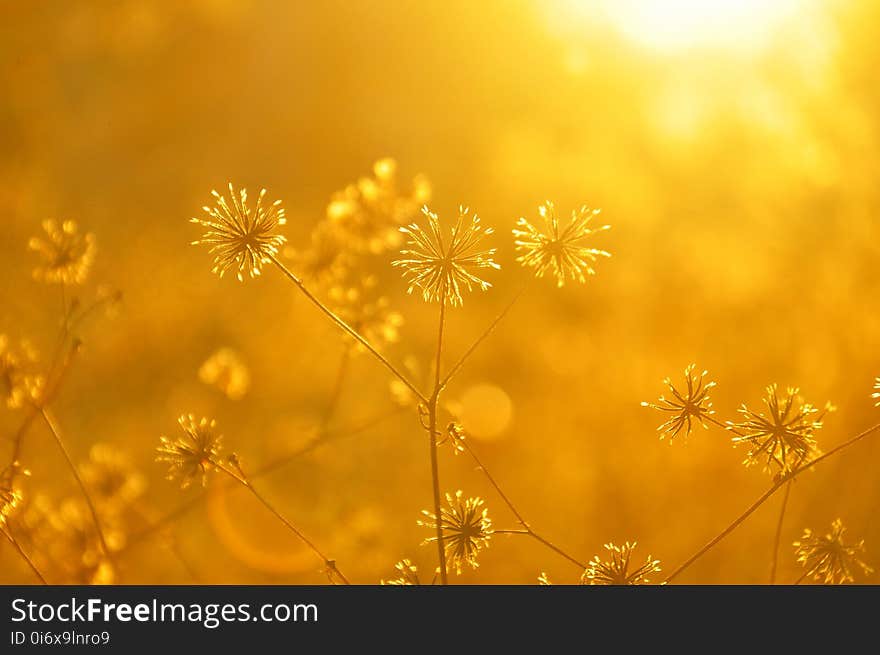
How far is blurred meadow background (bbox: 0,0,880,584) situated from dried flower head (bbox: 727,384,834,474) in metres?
1.27

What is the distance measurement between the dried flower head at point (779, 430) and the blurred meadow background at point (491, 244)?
1272mm

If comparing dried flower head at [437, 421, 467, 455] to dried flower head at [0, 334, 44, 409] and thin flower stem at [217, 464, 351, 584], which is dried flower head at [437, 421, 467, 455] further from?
dried flower head at [0, 334, 44, 409]

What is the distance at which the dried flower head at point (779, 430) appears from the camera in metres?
0.87

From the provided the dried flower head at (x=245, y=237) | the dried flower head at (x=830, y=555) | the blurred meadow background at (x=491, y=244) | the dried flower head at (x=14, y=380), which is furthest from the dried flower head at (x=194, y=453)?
the blurred meadow background at (x=491, y=244)

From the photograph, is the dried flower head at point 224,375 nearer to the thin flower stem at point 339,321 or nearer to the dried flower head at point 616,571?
the thin flower stem at point 339,321

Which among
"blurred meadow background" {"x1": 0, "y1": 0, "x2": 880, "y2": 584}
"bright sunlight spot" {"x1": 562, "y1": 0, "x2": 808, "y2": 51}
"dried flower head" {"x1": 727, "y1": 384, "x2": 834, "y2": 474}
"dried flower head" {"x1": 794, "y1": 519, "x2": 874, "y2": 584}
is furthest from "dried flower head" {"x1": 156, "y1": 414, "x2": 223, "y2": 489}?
"bright sunlight spot" {"x1": 562, "y1": 0, "x2": 808, "y2": 51}

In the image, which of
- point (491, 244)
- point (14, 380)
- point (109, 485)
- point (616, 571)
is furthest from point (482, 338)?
point (491, 244)

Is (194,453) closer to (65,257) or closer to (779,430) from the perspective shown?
(65,257)

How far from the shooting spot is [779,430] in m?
0.88

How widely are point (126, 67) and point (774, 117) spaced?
2758 millimetres

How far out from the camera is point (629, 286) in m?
3.26

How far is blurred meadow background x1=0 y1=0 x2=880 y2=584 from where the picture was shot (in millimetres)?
2432
